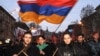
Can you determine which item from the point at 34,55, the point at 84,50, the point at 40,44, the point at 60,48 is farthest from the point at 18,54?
the point at 40,44

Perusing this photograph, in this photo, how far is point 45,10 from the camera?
12961 mm

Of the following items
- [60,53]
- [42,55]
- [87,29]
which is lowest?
[87,29]

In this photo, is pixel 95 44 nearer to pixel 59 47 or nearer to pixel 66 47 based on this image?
pixel 59 47

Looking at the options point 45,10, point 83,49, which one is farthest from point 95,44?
point 45,10

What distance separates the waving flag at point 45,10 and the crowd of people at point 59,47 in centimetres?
74

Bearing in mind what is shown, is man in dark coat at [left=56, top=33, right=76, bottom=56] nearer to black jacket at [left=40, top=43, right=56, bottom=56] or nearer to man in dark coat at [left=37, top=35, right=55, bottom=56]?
man in dark coat at [left=37, top=35, right=55, bottom=56]

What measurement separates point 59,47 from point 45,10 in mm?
3337

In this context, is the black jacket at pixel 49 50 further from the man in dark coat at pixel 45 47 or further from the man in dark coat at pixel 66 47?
the man in dark coat at pixel 66 47

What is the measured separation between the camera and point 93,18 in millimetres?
100562

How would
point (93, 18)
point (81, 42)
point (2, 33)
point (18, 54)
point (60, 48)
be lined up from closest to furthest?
point (18, 54)
point (60, 48)
point (81, 42)
point (2, 33)
point (93, 18)

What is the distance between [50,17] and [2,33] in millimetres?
68524

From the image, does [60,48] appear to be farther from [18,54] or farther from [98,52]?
[98,52]

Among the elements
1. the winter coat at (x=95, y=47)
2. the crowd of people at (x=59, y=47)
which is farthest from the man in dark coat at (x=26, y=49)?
the winter coat at (x=95, y=47)

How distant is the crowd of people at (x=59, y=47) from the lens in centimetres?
906
